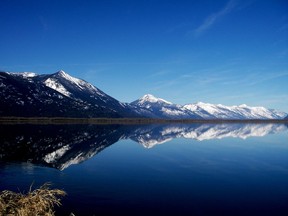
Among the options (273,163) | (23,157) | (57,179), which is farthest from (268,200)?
(23,157)

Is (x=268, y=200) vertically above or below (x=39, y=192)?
below

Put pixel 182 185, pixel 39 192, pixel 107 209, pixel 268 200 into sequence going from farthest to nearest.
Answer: pixel 182 185, pixel 268 200, pixel 107 209, pixel 39 192

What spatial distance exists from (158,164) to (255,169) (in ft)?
43.6

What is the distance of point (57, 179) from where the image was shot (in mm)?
32969

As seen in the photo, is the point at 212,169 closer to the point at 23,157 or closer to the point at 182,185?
the point at 182,185

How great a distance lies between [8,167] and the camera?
3928 centimetres

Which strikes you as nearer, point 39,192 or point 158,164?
point 39,192

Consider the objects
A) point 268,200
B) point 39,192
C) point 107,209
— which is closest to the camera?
point 39,192

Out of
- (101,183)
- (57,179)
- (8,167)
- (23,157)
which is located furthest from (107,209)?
(23,157)

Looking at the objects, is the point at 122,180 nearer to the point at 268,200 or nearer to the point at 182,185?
the point at 182,185

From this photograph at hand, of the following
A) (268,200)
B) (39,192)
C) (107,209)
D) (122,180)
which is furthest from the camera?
(122,180)

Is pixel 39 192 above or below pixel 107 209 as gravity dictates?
above

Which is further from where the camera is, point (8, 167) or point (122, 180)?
point (8, 167)

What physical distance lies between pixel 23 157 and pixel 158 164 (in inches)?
821
